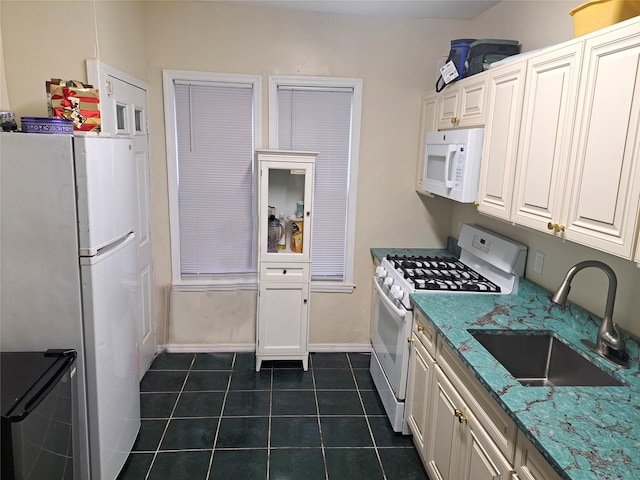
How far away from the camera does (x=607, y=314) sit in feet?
5.51

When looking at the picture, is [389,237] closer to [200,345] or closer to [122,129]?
[200,345]

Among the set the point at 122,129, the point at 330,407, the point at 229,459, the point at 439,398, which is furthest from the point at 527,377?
the point at 122,129

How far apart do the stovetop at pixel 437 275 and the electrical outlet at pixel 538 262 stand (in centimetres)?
23

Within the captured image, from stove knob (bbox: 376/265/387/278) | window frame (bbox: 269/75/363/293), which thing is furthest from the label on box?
stove knob (bbox: 376/265/387/278)

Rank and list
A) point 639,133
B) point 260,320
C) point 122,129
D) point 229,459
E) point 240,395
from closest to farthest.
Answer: point 639,133 → point 229,459 → point 122,129 → point 240,395 → point 260,320

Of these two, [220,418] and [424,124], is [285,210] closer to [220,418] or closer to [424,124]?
[424,124]

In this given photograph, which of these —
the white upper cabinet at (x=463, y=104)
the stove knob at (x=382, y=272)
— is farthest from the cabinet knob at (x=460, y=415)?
the white upper cabinet at (x=463, y=104)

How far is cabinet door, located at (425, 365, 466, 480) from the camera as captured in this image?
5.98ft

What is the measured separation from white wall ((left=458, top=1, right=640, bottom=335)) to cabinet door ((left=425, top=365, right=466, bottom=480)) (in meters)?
0.75

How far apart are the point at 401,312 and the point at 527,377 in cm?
73

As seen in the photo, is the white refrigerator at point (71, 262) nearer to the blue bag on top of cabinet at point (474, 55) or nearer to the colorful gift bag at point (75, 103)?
the colorful gift bag at point (75, 103)

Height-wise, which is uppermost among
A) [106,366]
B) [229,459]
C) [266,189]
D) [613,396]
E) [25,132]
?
[25,132]

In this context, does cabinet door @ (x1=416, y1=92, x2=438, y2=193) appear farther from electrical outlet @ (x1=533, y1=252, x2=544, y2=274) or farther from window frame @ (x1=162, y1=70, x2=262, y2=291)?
window frame @ (x1=162, y1=70, x2=262, y2=291)

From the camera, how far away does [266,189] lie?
3.07 m
